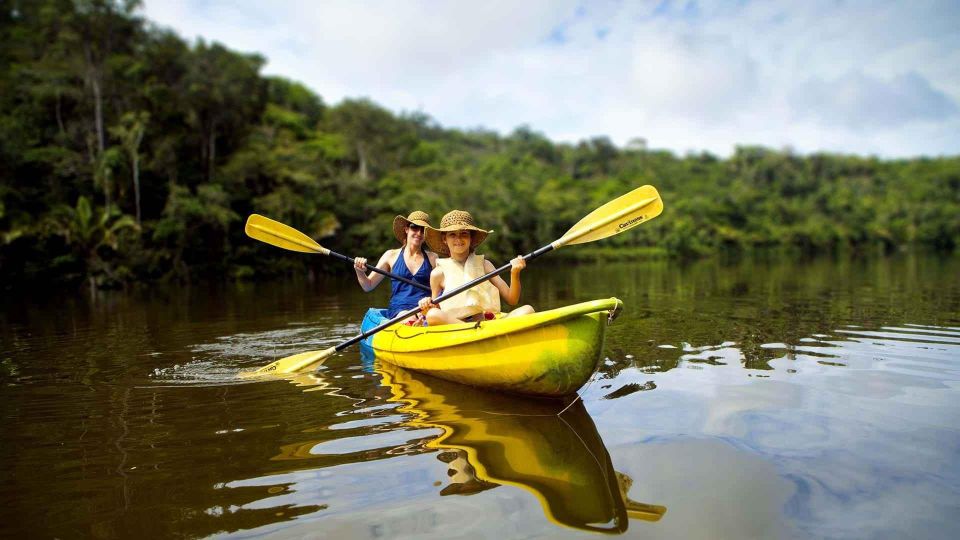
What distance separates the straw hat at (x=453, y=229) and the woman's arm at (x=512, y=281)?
227mm

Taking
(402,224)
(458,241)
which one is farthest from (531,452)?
(402,224)

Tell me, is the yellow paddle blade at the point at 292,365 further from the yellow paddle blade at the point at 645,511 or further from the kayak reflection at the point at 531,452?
the yellow paddle blade at the point at 645,511

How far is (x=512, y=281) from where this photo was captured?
4.47m

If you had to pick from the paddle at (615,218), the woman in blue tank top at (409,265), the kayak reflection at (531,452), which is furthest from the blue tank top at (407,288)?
the kayak reflection at (531,452)

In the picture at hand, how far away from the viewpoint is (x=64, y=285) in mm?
16656

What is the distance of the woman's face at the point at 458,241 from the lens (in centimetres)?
461

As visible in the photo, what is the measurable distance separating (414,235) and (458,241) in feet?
3.56

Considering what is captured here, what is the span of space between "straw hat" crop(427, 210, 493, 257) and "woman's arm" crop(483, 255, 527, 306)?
23 centimetres

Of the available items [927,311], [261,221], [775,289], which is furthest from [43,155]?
[927,311]

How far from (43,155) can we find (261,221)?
15006 mm

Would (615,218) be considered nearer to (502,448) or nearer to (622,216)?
(622,216)

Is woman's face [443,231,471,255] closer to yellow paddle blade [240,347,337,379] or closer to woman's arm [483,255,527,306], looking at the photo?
woman's arm [483,255,527,306]

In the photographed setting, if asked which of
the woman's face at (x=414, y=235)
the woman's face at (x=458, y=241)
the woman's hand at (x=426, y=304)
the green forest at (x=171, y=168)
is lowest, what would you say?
the woman's hand at (x=426, y=304)

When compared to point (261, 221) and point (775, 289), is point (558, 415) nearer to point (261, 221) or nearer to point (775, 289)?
point (261, 221)
